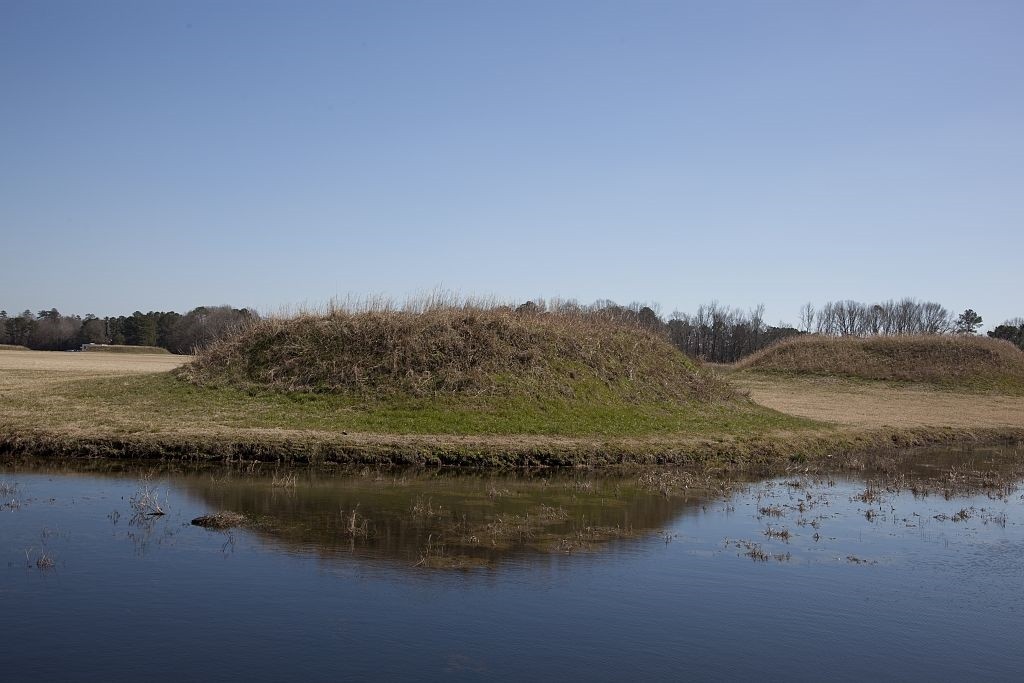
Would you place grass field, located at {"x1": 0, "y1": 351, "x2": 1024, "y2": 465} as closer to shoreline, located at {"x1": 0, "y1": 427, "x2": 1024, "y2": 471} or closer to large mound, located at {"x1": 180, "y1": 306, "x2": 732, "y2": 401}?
shoreline, located at {"x1": 0, "y1": 427, "x2": 1024, "y2": 471}

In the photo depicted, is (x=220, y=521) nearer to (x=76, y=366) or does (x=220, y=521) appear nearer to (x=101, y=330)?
(x=76, y=366)

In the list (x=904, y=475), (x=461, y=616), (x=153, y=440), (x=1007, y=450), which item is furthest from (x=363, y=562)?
(x=1007, y=450)

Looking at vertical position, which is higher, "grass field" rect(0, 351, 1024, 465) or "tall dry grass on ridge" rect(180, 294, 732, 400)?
"tall dry grass on ridge" rect(180, 294, 732, 400)

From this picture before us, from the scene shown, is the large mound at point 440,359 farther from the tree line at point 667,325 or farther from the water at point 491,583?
the tree line at point 667,325

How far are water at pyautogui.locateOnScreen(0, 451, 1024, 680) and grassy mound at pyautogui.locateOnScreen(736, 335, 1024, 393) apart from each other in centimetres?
4650

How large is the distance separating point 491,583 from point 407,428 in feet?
50.1

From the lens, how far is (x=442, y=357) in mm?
34500

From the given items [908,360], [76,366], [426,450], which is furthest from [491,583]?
[908,360]

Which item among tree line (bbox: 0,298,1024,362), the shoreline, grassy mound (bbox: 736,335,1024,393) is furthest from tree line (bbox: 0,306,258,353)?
the shoreline

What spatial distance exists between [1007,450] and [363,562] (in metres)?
31.2

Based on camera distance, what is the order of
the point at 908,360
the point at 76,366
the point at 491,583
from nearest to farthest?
1. the point at 491,583
2. the point at 76,366
3. the point at 908,360

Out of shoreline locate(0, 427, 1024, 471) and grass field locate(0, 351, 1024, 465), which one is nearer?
shoreline locate(0, 427, 1024, 471)

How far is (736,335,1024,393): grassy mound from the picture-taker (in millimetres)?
63062

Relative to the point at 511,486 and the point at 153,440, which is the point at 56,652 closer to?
the point at 511,486
